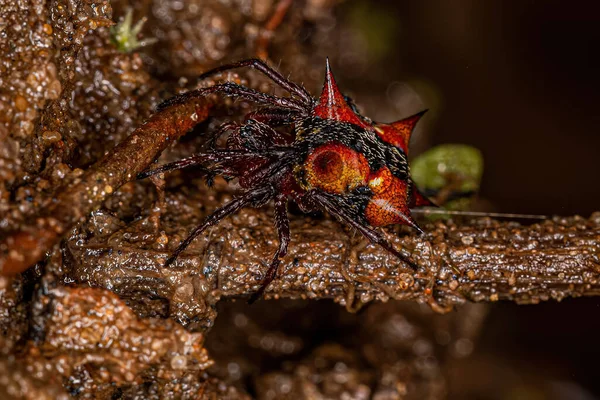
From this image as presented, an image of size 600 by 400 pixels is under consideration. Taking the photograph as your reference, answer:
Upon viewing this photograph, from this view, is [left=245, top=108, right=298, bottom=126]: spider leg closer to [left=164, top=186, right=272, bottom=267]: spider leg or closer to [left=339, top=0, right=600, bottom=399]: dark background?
[left=164, top=186, right=272, bottom=267]: spider leg

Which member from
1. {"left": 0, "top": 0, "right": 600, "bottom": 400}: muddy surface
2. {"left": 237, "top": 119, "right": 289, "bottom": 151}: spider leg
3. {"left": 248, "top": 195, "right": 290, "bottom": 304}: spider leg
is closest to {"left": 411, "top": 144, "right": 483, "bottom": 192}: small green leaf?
{"left": 0, "top": 0, "right": 600, "bottom": 400}: muddy surface

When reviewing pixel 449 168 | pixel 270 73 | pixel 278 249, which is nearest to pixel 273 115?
pixel 270 73

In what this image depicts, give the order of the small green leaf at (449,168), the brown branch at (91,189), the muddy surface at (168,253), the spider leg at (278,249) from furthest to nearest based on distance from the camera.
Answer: the small green leaf at (449,168), the spider leg at (278,249), the muddy surface at (168,253), the brown branch at (91,189)

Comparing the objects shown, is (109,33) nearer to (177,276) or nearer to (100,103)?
(100,103)

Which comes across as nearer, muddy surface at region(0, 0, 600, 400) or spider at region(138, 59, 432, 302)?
muddy surface at region(0, 0, 600, 400)

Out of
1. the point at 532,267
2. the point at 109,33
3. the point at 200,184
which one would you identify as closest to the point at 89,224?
the point at 200,184

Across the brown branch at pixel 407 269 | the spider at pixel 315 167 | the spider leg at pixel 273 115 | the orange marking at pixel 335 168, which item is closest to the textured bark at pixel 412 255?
the brown branch at pixel 407 269

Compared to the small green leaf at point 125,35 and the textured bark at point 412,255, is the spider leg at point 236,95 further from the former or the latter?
the small green leaf at point 125,35
